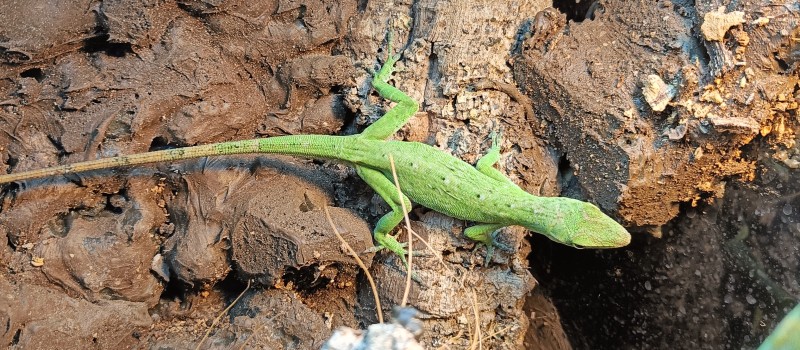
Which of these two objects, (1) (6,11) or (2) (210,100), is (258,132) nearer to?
(2) (210,100)

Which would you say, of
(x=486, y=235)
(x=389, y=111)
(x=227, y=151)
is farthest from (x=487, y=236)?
(x=227, y=151)

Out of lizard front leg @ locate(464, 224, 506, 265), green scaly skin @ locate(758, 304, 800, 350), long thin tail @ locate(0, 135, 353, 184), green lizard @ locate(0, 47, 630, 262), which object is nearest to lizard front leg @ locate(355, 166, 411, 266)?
green lizard @ locate(0, 47, 630, 262)

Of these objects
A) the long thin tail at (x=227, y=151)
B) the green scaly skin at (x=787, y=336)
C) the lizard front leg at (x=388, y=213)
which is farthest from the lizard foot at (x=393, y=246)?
the green scaly skin at (x=787, y=336)

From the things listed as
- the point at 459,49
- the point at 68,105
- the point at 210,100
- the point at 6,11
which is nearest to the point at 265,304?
the point at 210,100

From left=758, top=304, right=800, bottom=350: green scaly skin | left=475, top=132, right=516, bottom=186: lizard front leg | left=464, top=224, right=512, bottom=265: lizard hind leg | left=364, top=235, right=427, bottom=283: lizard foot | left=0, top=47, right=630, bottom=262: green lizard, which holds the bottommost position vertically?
left=364, top=235, right=427, bottom=283: lizard foot

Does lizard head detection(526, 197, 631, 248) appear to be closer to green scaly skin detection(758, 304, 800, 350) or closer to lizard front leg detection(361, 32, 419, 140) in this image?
lizard front leg detection(361, 32, 419, 140)

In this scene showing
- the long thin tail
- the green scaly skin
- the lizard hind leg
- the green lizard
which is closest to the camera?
the green scaly skin

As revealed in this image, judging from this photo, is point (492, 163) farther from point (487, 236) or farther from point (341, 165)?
point (341, 165)
